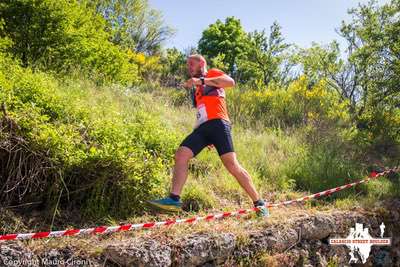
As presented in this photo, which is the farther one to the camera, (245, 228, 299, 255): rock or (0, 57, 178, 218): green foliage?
(245, 228, 299, 255): rock

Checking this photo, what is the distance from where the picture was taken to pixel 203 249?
152 inches

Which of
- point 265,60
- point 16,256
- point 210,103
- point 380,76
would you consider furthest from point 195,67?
point 265,60

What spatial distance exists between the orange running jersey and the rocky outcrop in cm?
131

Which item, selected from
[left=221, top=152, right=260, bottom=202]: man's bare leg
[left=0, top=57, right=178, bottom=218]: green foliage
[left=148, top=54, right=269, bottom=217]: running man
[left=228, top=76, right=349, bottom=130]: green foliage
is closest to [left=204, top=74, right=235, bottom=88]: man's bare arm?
[left=148, top=54, right=269, bottom=217]: running man

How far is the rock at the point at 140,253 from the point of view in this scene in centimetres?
333

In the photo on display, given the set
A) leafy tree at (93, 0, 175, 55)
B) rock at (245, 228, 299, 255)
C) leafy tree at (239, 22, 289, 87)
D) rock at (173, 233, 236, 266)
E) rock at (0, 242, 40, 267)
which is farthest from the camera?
leafy tree at (93, 0, 175, 55)

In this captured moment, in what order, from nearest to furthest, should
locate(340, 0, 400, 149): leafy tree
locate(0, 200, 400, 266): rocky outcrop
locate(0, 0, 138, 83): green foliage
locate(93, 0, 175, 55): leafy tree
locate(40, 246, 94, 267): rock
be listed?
locate(40, 246, 94, 267): rock
locate(0, 200, 400, 266): rocky outcrop
locate(0, 0, 138, 83): green foliage
locate(340, 0, 400, 149): leafy tree
locate(93, 0, 175, 55): leafy tree

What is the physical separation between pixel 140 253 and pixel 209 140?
5.55ft

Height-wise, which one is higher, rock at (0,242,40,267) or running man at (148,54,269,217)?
running man at (148,54,269,217)

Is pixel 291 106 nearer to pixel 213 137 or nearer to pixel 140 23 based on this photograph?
pixel 213 137

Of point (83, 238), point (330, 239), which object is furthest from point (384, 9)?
point (83, 238)

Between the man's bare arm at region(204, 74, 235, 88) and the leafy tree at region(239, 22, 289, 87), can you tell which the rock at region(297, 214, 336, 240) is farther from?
the leafy tree at region(239, 22, 289, 87)

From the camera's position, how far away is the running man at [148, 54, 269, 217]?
4.47m

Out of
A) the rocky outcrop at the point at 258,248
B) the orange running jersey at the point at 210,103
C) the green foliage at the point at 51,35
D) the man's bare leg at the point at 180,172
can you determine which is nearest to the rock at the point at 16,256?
the rocky outcrop at the point at 258,248
